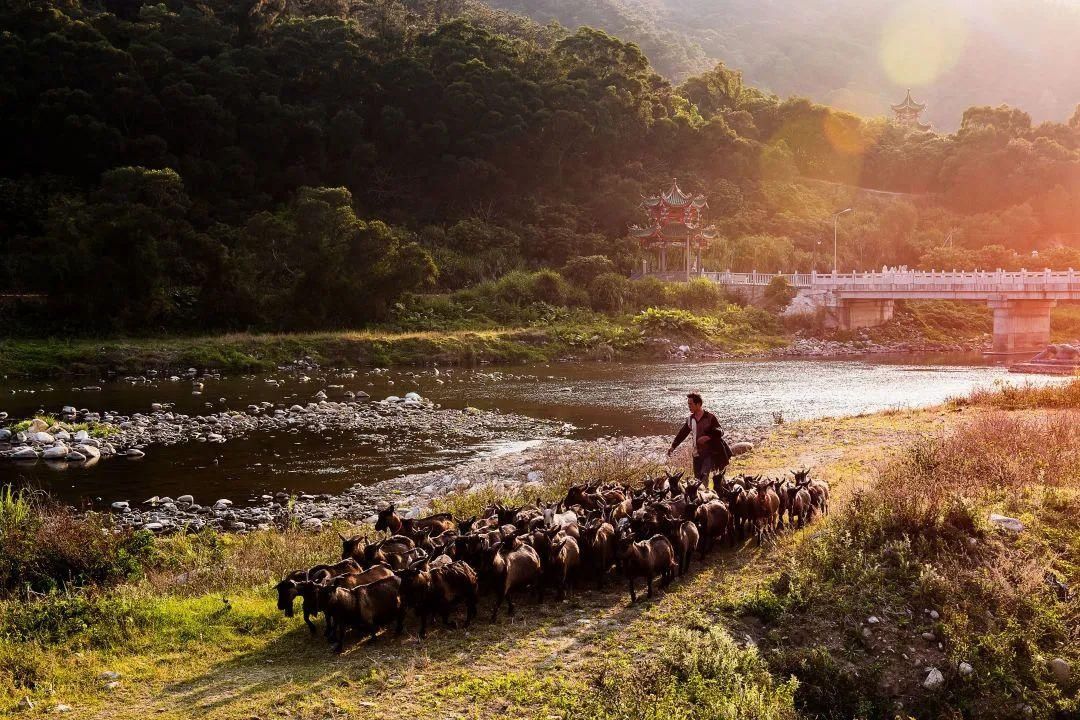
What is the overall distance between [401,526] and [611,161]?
73.8 metres

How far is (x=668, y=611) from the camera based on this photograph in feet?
28.1

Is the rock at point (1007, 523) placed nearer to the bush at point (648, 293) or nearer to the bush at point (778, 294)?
Result: the bush at point (648, 293)

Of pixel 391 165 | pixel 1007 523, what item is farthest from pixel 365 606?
pixel 391 165

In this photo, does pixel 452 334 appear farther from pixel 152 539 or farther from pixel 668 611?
pixel 668 611

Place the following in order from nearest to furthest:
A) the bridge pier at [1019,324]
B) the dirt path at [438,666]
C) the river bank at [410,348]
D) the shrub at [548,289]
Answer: the dirt path at [438,666] → the river bank at [410,348] → the bridge pier at [1019,324] → the shrub at [548,289]

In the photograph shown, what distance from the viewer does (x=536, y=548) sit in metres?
8.95

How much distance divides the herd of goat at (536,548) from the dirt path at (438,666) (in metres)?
0.24

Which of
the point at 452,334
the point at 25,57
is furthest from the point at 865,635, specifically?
the point at 25,57

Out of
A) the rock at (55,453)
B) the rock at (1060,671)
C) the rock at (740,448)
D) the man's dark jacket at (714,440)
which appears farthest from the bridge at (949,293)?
the rock at (55,453)

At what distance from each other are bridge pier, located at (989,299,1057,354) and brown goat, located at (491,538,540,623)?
165ft

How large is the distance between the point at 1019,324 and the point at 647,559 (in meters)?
51.7

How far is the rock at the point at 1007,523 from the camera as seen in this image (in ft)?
32.0

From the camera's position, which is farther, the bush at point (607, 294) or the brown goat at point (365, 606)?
the bush at point (607, 294)

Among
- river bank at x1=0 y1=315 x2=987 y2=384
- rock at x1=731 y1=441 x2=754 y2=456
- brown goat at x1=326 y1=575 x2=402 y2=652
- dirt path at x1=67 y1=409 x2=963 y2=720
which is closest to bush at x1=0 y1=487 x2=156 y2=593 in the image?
dirt path at x1=67 y1=409 x2=963 y2=720
